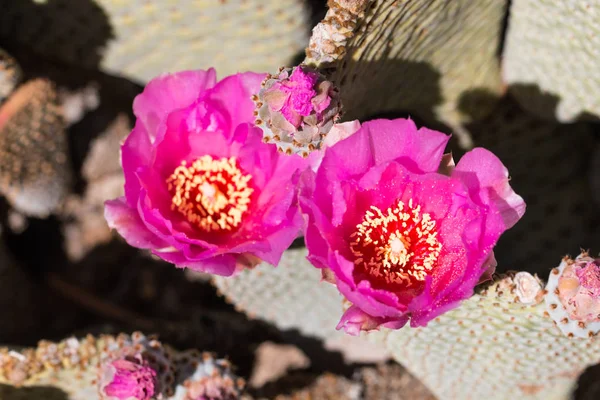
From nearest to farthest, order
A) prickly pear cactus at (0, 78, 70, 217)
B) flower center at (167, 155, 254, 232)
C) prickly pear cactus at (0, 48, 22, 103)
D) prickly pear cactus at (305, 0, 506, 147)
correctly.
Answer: prickly pear cactus at (305, 0, 506, 147) → flower center at (167, 155, 254, 232) → prickly pear cactus at (0, 48, 22, 103) → prickly pear cactus at (0, 78, 70, 217)

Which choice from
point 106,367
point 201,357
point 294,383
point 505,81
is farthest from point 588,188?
point 106,367

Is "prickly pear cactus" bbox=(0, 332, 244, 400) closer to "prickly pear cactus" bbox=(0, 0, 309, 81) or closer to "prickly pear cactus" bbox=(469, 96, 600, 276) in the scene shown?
"prickly pear cactus" bbox=(0, 0, 309, 81)

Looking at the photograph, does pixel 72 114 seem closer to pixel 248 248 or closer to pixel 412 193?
pixel 248 248

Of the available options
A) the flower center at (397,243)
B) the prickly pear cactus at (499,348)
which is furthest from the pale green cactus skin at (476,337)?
the flower center at (397,243)

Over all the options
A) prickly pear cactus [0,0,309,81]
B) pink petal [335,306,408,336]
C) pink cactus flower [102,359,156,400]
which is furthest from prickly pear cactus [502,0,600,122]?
pink cactus flower [102,359,156,400]

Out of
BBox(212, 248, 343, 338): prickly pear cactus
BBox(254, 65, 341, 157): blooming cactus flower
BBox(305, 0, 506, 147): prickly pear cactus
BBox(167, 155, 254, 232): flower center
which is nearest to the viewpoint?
BBox(254, 65, 341, 157): blooming cactus flower

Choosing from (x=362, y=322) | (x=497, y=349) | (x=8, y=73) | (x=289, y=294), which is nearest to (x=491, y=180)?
(x=362, y=322)

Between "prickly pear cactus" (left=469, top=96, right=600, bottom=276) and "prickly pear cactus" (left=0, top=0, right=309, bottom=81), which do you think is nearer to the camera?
"prickly pear cactus" (left=0, top=0, right=309, bottom=81)

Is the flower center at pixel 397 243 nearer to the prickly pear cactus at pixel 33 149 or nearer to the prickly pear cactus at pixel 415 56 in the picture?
the prickly pear cactus at pixel 415 56
